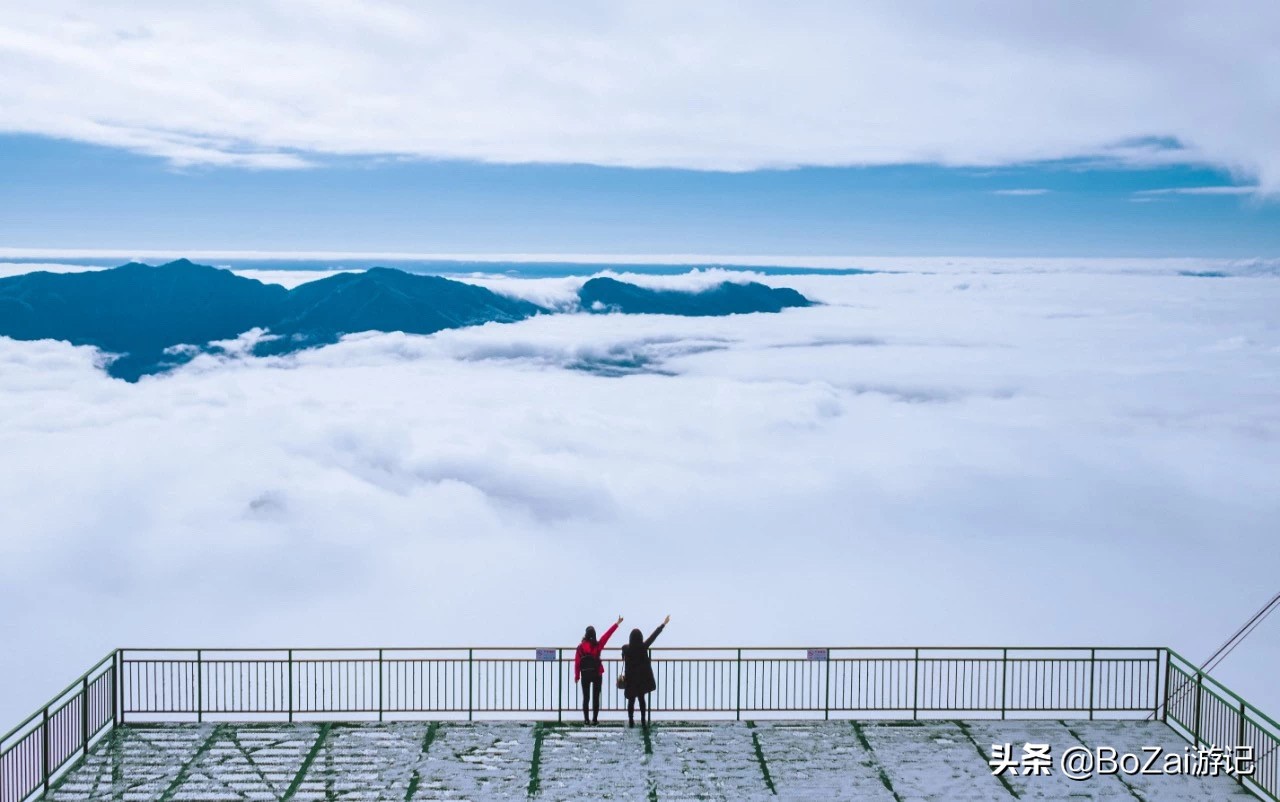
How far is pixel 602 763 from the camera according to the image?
16844mm

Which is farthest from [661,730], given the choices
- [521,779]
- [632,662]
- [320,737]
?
[320,737]

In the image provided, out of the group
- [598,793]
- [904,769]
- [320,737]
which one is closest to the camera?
[598,793]

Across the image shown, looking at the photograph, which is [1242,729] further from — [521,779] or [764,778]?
[521,779]

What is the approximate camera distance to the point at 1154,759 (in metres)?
17.0

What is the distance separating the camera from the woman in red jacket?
17.5m

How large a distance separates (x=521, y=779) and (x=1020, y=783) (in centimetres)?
746

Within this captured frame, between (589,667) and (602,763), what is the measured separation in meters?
1.61

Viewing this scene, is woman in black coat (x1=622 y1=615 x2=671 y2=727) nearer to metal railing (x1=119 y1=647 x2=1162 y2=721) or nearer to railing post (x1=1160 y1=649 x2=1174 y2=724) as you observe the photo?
metal railing (x1=119 y1=647 x2=1162 y2=721)

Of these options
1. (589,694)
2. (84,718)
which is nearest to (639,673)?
(589,694)

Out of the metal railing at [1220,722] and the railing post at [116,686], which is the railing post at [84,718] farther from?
the metal railing at [1220,722]

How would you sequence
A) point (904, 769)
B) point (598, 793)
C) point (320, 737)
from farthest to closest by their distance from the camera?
point (320, 737), point (904, 769), point (598, 793)

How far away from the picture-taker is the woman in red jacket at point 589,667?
17.5m

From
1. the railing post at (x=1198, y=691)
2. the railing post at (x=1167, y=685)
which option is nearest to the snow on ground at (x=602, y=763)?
the railing post at (x=1167, y=685)

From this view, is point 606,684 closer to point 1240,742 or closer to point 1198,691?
point 1198,691
